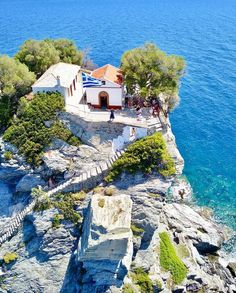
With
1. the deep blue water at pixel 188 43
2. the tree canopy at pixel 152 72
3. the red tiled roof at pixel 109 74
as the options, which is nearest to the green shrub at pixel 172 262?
the deep blue water at pixel 188 43

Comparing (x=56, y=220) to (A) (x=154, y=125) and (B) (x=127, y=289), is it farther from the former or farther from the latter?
(A) (x=154, y=125)

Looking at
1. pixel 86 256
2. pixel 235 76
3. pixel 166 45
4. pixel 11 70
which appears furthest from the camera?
pixel 166 45

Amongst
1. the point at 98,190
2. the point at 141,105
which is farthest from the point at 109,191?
the point at 141,105

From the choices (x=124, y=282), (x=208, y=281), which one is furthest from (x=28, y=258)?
(x=208, y=281)

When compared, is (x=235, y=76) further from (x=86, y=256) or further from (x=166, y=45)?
(x=86, y=256)

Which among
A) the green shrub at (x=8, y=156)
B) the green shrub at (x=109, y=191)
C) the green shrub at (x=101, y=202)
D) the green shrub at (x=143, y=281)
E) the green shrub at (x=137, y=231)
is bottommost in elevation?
the green shrub at (x=143, y=281)

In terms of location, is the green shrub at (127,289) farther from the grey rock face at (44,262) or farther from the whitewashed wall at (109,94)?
the whitewashed wall at (109,94)
